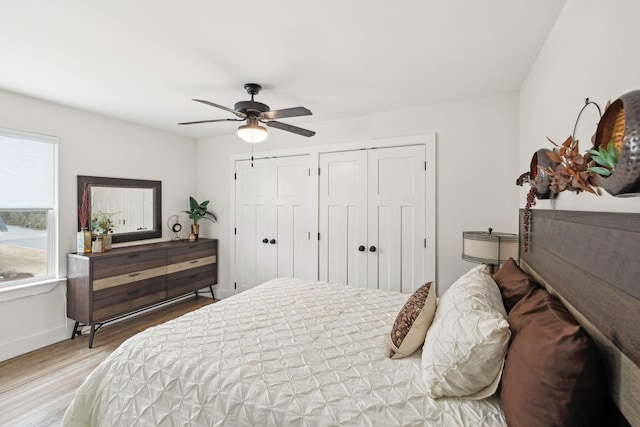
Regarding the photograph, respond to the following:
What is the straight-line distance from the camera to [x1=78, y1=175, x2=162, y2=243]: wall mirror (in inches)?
139

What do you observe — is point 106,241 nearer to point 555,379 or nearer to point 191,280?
point 191,280

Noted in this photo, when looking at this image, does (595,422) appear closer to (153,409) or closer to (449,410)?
(449,410)

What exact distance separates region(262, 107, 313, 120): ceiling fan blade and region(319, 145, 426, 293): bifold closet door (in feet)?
4.47

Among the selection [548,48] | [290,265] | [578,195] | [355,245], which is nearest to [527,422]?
[578,195]

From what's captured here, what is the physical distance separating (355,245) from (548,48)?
246 cm

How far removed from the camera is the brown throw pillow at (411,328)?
150 centimetres

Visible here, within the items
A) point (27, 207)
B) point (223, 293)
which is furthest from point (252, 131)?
point (223, 293)

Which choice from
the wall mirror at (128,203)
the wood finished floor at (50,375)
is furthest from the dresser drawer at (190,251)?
the wood finished floor at (50,375)

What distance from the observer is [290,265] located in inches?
158

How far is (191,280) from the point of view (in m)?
4.14

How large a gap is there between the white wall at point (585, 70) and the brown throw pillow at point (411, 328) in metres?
0.85

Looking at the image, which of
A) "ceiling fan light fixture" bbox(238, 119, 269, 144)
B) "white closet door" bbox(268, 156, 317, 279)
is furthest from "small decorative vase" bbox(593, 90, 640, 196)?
"white closet door" bbox(268, 156, 317, 279)

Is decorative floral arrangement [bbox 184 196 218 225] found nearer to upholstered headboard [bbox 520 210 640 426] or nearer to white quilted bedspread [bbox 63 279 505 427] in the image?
white quilted bedspread [bbox 63 279 505 427]

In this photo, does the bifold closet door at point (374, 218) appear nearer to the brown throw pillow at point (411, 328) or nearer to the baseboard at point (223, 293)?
the baseboard at point (223, 293)
